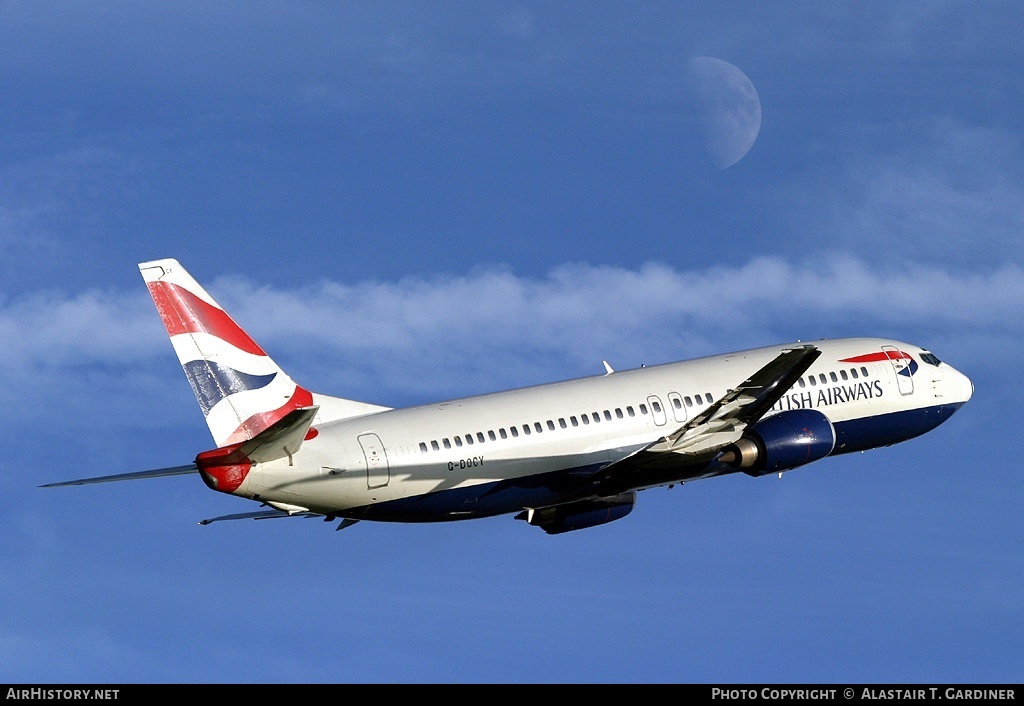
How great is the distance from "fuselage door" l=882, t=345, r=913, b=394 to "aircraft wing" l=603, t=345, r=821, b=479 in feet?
32.1

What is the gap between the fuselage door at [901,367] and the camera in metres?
61.6

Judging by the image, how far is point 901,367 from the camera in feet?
203

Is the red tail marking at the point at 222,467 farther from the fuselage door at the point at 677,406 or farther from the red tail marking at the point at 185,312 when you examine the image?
the fuselage door at the point at 677,406

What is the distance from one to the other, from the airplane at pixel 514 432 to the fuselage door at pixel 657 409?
43mm

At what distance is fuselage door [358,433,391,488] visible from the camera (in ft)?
160

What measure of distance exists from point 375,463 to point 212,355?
6.36 meters

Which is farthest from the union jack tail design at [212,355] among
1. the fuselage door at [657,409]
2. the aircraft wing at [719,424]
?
the fuselage door at [657,409]

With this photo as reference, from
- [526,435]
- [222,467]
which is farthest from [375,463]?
[526,435]
